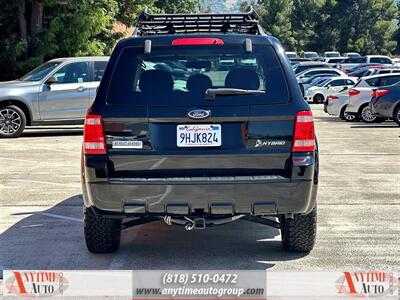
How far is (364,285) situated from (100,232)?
92.9 inches

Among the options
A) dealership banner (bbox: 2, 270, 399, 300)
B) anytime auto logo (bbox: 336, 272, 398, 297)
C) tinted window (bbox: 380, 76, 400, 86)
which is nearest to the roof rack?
dealership banner (bbox: 2, 270, 399, 300)

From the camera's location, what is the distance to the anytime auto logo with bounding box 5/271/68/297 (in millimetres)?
5125

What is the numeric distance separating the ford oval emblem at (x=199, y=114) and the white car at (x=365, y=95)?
1661 centimetres

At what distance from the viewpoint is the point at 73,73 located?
53.8 ft

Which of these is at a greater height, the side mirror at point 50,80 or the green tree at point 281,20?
the side mirror at point 50,80

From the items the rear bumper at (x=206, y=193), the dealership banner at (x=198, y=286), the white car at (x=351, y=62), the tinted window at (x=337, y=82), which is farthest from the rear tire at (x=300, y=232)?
the white car at (x=351, y=62)

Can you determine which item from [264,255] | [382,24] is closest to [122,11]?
[264,255]

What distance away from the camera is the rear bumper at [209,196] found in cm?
551

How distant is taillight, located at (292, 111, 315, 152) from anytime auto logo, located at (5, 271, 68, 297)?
2.04m

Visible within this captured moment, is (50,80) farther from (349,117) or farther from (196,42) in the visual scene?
(196,42)

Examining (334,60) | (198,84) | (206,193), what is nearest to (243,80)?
(198,84)

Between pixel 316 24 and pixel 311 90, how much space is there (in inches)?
2097

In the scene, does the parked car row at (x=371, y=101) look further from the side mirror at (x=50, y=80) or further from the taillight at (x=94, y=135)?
the taillight at (x=94, y=135)

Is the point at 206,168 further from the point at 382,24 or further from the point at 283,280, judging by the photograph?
the point at 382,24
